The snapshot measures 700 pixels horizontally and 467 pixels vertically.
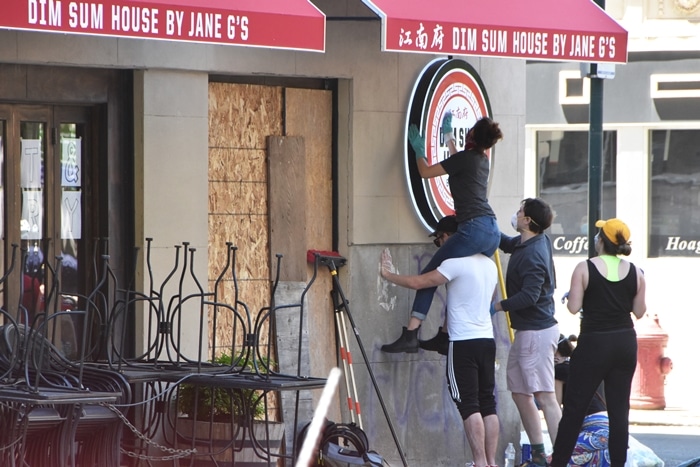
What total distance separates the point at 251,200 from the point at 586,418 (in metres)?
2.80

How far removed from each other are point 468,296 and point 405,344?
859 millimetres

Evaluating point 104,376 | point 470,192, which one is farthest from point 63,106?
point 470,192

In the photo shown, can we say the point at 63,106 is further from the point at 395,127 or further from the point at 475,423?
the point at 475,423

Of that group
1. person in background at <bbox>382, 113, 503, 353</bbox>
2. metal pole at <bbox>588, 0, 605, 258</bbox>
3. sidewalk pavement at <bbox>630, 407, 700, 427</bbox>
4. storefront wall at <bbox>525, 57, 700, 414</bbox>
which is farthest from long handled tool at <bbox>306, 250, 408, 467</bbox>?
storefront wall at <bbox>525, 57, 700, 414</bbox>

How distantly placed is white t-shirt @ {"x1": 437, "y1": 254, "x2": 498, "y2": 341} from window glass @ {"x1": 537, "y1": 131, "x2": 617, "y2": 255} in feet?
30.2

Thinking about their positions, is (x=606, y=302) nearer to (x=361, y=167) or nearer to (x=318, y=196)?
(x=361, y=167)

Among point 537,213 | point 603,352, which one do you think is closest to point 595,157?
point 537,213

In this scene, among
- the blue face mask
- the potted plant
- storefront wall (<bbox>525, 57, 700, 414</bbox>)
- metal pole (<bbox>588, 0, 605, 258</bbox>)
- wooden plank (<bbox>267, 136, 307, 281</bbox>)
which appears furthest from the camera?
storefront wall (<bbox>525, 57, 700, 414</bbox>)

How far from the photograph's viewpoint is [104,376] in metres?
6.86

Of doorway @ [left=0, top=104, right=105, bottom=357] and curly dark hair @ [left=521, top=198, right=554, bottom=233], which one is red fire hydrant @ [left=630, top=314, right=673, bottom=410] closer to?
curly dark hair @ [left=521, top=198, right=554, bottom=233]

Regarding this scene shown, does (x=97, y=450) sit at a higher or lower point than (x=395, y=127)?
lower

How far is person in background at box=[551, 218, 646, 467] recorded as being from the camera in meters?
8.27

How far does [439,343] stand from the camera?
898 centimetres

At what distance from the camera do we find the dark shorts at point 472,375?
27.4 feet
